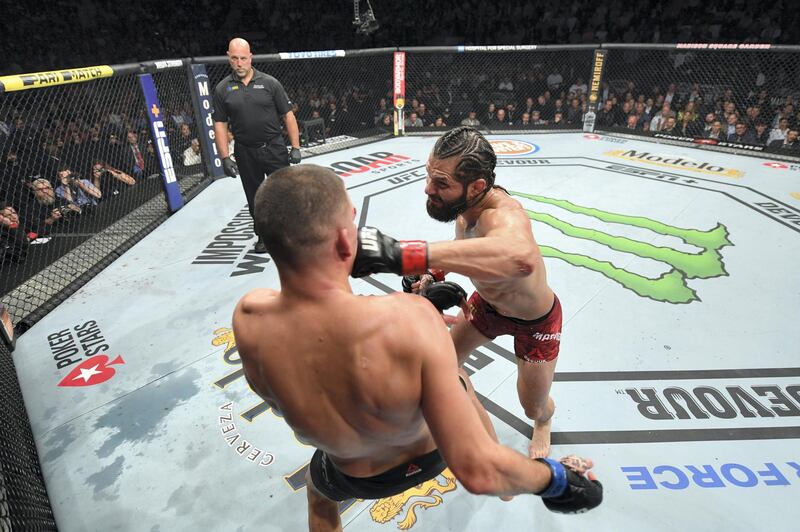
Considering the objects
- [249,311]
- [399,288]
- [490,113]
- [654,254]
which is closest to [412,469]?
[249,311]

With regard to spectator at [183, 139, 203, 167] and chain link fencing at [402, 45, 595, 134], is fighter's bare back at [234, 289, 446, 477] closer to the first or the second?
spectator at [183, 139, 203, 167]

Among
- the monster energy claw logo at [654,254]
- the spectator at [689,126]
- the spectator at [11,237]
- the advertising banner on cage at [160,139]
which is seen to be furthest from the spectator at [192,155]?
the spectator at [689,126]

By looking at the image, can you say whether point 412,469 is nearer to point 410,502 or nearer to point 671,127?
point 410,502

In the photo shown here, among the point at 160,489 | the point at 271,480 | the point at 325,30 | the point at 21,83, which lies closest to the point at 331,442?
the point at 271,480

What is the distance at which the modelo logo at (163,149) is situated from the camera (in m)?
4.68

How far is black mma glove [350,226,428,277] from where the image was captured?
4.19 feet

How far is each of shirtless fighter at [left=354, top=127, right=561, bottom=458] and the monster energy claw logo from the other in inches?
71.9

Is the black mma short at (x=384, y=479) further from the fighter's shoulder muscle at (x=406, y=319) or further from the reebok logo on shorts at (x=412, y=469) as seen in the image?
the fighter's shoulder muscle at (x=406, y=319)

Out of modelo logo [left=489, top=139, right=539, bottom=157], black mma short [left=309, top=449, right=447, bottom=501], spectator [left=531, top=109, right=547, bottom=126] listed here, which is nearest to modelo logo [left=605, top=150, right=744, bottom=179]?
modelo logo [left=489, top=139, right=539, bottom=157]

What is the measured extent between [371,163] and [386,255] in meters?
5.59

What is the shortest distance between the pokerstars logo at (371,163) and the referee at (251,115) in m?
2.20

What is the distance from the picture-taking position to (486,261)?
4.75 ft

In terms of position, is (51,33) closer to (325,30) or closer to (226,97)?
(325,30)

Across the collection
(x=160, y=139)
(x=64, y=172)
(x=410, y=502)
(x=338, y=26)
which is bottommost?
(x=410, y=502)
